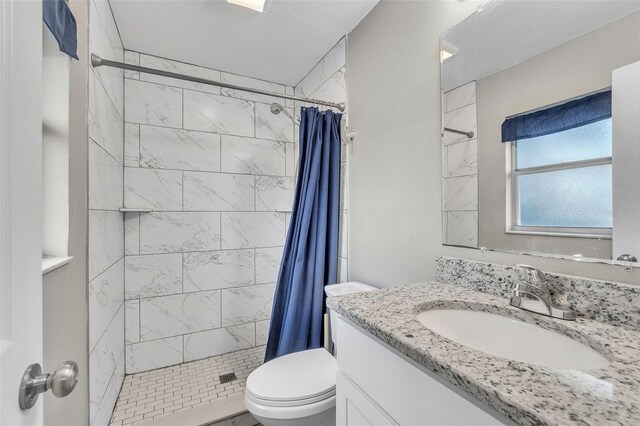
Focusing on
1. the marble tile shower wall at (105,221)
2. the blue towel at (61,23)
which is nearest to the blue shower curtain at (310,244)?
the marble tile shower wall at (105,221)

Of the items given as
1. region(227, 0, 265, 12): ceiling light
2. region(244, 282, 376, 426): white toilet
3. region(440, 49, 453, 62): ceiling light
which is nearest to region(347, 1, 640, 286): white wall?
region(440, 49, 453, 62): ceiling light

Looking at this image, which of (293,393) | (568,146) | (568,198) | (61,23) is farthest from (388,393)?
(61,23)

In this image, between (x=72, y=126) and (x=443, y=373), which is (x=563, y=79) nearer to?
(x=443, y=373)

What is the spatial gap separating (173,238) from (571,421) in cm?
231

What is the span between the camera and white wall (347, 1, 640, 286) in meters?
1.27

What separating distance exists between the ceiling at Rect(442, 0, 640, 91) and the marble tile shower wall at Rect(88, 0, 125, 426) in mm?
1613

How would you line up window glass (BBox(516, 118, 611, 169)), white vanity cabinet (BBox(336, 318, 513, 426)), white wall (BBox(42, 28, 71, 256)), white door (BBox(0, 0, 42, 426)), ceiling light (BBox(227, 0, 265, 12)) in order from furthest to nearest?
ceiling light (BBox(227, 0, 265, 12)), white wall (BBox(42, 28, 71, 256)), window glass (BBox(516, 118, 611, 169)), white vanity cabinet (BBox(336, 318, 513, 426)), white door (BBox(0, 0, 42, 426))

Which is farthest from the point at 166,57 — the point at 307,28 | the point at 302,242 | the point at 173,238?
the point at 302,242

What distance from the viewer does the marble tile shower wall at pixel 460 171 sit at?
1130 millimetres

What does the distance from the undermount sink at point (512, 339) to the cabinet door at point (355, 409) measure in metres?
0.29

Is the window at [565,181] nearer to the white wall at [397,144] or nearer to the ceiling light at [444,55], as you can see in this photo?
the white wall at [397,144]

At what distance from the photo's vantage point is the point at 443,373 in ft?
1.83

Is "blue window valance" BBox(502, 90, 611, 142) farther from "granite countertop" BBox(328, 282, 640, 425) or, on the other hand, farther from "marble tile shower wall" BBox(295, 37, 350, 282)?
"marble tile shower wall" BBox(295, 37, 350, 282)

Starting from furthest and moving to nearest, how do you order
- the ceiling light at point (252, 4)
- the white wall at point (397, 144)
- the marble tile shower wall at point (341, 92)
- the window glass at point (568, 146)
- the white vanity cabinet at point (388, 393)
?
the marble tile shower wall at point (341, 92) < the ceiling light at point (252, 4) < the white wall at point (397, 144) < the window glass at point (568, 146) < the white vanity cabinet at point (388, 393)
